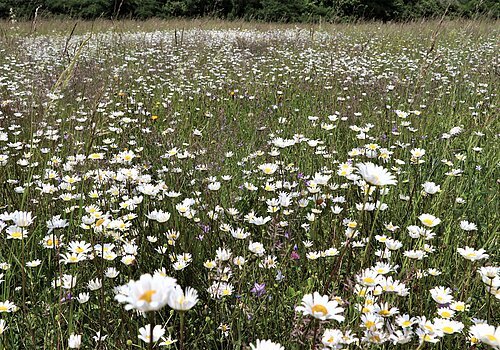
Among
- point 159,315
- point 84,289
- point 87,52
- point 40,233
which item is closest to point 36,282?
point 84,289

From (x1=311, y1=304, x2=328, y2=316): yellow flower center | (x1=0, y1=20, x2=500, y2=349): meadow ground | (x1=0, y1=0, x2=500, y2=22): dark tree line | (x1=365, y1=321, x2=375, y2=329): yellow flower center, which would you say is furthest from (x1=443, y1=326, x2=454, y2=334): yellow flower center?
(x1=0, y1=0, x2=500, y2=22): dark tree line

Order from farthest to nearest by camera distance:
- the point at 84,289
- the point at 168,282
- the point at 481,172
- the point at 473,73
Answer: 1. the point at 473,73
2. the point at 481,172
3. the point at 84,289
4. the point at 168,282

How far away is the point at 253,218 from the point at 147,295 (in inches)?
46.3

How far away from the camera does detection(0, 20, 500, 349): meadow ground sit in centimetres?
126

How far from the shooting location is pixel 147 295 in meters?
0.60

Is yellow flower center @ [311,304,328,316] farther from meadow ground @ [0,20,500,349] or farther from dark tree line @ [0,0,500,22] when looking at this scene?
dark tree line @ [0,0,500,22]

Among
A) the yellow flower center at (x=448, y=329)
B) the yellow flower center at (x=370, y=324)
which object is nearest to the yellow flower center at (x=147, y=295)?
the yellow flower center at (x=370, y=324)

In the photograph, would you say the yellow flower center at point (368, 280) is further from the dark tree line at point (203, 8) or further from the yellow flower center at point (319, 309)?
the dark tree line at point (203, 8)

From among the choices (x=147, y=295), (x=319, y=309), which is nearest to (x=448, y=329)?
(x=319, y=309)

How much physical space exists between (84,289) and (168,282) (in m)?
1.22

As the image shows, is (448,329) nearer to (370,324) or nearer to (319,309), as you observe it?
(370,324)

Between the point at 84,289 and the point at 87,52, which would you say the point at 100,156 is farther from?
the point at 87,52

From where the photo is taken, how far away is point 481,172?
8.70 feet

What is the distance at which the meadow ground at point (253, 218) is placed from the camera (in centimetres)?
126
